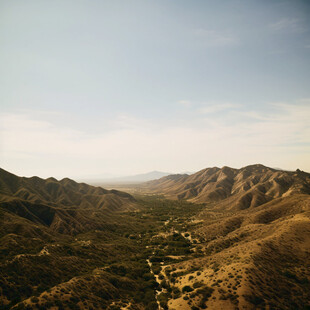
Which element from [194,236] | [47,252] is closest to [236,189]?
[194,236]

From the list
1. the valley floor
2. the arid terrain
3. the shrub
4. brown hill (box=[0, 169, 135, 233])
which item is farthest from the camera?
brown hill (box=[0, 169, 135, 233])

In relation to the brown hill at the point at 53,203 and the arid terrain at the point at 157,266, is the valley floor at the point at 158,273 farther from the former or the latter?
the brown hill at the point at 53,203

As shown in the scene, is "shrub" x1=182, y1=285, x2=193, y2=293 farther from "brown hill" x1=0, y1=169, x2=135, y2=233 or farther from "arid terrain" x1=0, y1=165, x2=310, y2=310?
"brown hill" x1=0, y1=169, x2=135, y2=233

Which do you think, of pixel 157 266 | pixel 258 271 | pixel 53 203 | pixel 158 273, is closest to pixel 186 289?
pixel 158 273

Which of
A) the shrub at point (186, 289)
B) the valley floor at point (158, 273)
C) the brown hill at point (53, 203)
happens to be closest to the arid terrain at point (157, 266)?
the shrub at point (186, 289)

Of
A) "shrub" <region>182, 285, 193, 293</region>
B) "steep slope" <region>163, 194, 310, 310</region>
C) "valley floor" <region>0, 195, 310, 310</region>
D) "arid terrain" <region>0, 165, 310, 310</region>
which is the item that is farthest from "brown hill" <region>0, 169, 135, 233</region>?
"shrub" <region>182, 285, 193, 293</region>

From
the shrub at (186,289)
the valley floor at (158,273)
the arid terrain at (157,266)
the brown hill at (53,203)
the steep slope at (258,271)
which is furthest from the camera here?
the brown hill at (53,203)

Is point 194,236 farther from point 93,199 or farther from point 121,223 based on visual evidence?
point 93,199

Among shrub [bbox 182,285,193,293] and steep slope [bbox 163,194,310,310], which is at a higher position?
steep slope [bbox 163,194,310,310]
